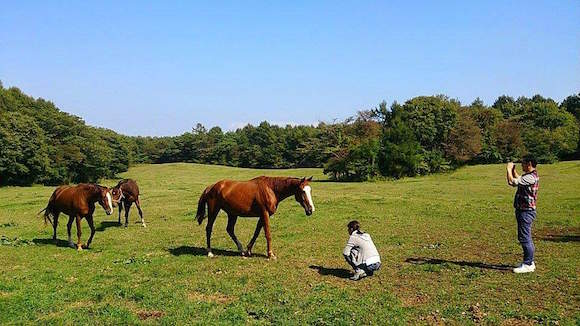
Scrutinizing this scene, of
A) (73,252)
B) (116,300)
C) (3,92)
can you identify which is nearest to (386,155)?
(73,252)

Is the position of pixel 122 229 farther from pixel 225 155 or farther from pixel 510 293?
pixel 225 155

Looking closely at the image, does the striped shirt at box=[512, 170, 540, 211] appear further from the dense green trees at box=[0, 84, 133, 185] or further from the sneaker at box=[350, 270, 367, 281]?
the dense green trees at box=[0, 84, 133, 185]

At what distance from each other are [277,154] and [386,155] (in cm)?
4930

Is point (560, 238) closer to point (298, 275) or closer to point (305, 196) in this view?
point (305, 196)

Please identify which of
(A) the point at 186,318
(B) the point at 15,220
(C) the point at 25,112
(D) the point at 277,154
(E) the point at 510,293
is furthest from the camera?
(D) the point at 277,154

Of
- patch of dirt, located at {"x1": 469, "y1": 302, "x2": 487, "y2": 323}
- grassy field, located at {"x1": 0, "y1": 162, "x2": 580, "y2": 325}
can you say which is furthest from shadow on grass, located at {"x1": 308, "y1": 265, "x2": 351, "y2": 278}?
patch of dirt, located at {"x1": 469, "y1": 302, "x2": 487, "y2": 323}

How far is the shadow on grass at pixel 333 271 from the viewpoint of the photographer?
1082 cm

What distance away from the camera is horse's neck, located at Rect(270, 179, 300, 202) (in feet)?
42.1

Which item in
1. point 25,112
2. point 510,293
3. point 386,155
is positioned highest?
point 25,112

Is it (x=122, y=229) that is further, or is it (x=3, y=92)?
(x=3, y=92)

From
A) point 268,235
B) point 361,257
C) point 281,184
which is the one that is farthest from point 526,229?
point 268,235

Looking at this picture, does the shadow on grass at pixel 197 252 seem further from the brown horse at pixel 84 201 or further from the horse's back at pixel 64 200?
the horse's back at pixel 64 200

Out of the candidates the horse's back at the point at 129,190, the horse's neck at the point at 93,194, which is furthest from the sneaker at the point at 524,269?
the horse's back at the point at 129,190

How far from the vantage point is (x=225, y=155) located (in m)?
109
